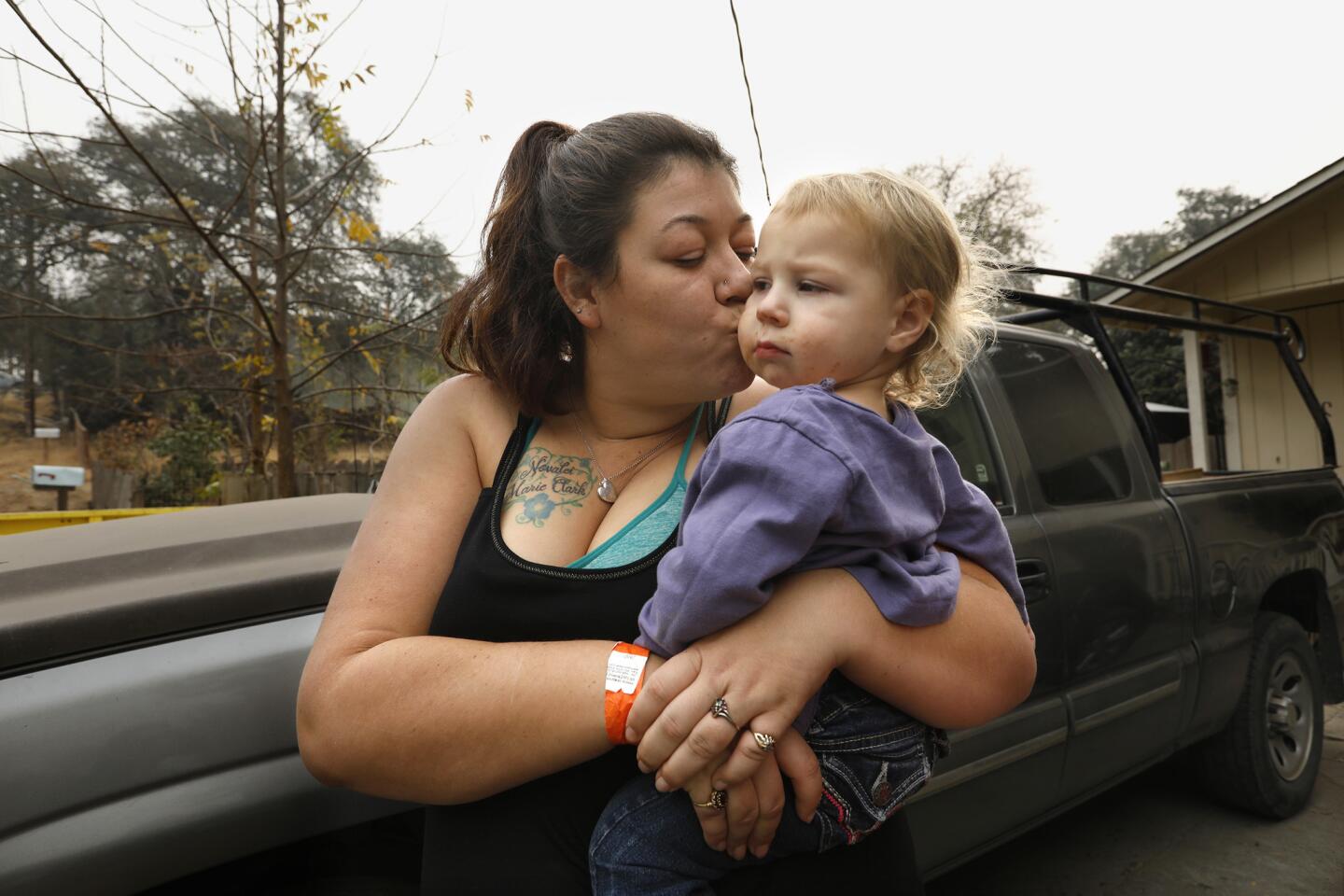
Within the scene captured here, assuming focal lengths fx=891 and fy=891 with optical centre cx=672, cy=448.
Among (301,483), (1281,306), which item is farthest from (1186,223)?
(301,483)

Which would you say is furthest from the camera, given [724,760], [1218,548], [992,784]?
[1218,548]

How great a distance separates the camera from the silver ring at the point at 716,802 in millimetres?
1116

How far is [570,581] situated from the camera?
1312mm

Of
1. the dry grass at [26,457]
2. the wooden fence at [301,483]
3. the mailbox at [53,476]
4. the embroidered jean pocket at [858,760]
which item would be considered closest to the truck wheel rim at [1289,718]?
the embroidered jean pocket at [858,760]

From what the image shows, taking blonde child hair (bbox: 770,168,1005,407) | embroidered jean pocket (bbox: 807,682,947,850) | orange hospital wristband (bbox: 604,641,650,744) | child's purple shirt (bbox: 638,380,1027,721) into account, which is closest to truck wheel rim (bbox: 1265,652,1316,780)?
blonde child hair (bbox: 770,168,1005,407)

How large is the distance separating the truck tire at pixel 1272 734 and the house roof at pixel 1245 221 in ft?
13.9

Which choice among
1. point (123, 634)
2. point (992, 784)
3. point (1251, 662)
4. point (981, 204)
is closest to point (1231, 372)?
point (1251, 662)

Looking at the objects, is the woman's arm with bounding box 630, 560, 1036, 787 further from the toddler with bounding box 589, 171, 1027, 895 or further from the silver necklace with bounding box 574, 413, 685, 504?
the silver necklace with bounding box 574, 413, 685, 504

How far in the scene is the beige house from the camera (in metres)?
8.57

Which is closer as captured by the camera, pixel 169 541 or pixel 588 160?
pixel 588 160

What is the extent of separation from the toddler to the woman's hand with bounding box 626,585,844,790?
3 cm

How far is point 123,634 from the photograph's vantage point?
1.48 m

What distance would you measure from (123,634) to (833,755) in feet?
3.84

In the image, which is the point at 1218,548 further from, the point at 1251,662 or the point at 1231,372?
the point at 1231,372
